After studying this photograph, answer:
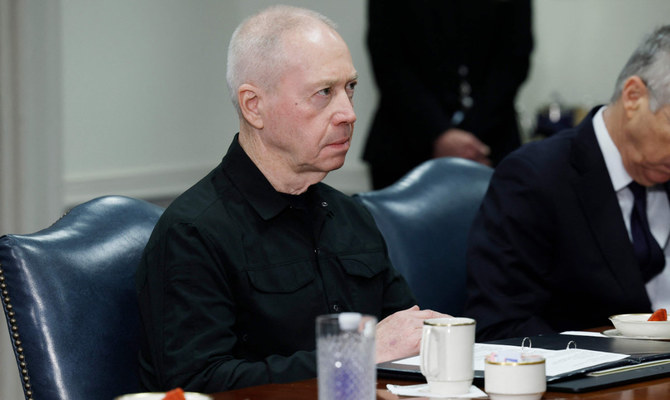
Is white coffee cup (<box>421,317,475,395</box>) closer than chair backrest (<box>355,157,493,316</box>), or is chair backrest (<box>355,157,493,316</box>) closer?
white coffee cup (<box>421,317,475,395</box>)

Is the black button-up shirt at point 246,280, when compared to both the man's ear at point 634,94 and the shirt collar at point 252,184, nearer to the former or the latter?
the shirt collar at point 252,184

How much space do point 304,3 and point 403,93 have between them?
26.1 inches

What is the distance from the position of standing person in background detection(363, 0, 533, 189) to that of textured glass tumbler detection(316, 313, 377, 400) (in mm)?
2925

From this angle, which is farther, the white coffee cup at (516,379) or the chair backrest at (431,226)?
the chair backrest at (431,226)

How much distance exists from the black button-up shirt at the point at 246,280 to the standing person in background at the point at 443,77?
2.09 metres

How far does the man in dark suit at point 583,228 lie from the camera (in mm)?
2332

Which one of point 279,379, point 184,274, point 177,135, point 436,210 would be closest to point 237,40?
point 184,274

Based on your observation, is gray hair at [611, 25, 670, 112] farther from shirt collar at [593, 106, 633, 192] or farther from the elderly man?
the elderly man

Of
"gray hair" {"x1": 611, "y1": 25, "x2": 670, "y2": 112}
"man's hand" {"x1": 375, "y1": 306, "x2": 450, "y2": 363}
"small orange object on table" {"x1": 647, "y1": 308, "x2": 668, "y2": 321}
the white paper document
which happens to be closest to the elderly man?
"man's hand" {"x1": 375, "y1": 306, "x2": 450, "y2": 363}

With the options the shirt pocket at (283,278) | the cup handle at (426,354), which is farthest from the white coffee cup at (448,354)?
the shirt pocket at (283,278)

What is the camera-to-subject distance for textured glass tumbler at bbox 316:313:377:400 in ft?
3.89

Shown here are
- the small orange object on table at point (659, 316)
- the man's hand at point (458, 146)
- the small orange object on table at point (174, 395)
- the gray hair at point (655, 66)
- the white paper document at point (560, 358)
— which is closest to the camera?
the small orange object on table at point (174, 395)

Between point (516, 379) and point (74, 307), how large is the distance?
33.7 inches

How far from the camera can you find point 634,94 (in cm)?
238
